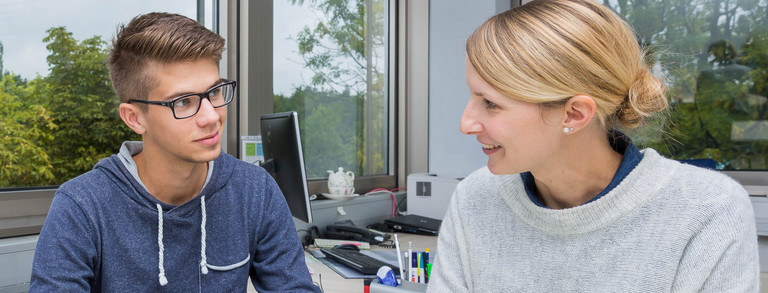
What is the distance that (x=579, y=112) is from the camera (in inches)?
35.3

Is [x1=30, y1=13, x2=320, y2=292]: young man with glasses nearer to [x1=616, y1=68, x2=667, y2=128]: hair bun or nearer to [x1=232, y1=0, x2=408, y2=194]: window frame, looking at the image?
[x1=616, y1=68, x2=667, y2=128]: hair bun

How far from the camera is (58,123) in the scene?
1.84 m

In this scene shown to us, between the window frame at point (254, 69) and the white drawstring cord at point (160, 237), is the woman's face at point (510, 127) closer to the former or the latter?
the white drawstring cord at point (160, 237)

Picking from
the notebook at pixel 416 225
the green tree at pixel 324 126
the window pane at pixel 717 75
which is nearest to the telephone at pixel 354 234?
the notebook at pixel 416 225

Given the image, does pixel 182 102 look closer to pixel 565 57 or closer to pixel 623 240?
pixel 565 57

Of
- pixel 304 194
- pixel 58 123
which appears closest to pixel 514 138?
pixel 304 194

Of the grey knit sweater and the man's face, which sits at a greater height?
the man's face

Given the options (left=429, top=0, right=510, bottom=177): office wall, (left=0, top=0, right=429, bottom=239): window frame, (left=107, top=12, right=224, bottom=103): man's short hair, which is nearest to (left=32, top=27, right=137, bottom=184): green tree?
(left=0, top=0, right=429, bottom=239): window frame

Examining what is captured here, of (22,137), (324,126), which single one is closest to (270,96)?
(324,126)

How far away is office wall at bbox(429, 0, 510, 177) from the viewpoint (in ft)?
10.0

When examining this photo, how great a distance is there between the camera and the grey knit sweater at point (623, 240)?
87cm

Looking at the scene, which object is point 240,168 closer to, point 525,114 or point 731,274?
point 525,114

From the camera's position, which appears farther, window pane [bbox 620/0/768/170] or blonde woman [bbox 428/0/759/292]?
window pane [bbox 620/0/768/170]

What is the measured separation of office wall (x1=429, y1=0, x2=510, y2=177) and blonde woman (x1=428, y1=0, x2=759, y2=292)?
201 cm
